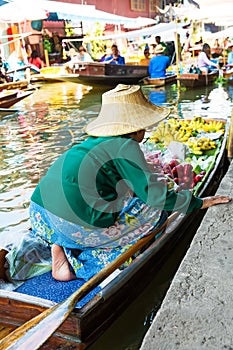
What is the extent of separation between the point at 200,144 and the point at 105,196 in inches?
113

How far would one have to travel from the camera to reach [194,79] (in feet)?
40.9

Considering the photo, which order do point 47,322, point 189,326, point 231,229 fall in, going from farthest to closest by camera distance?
point 231,229 → point 47,322 → point 189,326

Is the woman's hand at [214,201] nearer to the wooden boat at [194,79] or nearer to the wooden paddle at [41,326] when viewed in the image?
the wooden paddle at [41,326]

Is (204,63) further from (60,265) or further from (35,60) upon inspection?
(60,265)

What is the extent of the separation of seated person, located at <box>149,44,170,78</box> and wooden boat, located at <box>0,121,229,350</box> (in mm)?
10700

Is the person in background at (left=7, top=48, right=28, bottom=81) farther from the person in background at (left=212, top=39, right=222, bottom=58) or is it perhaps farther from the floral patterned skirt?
the floral patterned skirt

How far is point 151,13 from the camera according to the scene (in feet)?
89.4

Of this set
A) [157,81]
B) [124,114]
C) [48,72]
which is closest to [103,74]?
[157,81]

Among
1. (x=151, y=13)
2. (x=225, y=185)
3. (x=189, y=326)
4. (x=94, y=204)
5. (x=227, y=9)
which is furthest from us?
(x=151, y=13)

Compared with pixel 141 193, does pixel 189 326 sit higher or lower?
lower

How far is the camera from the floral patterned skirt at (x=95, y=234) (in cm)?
255

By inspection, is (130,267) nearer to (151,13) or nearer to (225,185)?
(225,185)

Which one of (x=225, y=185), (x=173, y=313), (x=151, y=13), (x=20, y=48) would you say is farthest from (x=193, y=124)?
(x=151, y=13)

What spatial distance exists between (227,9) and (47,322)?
11339 mm
